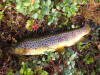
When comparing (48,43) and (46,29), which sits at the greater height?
(46,29)

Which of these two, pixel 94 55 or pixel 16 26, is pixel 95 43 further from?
pixel 16 26

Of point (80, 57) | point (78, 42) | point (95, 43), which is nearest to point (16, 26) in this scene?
point (78, 42)

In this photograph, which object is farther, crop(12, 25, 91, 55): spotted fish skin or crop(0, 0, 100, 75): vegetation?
crop(12, 25, 91, 55): spotted fish skin

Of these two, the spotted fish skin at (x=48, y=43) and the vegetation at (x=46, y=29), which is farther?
the spotted fish skin at (x=48, y=43)

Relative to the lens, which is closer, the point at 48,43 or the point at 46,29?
the point at 48,43
